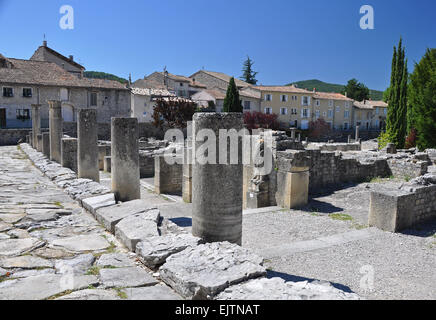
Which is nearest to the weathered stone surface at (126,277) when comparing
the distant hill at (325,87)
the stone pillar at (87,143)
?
the stone pillar at (87,143)

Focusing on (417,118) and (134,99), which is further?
(134,99)

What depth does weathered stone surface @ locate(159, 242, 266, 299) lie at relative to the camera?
10.9 feet

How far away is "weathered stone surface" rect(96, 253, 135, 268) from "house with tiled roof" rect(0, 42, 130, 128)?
35376 mm

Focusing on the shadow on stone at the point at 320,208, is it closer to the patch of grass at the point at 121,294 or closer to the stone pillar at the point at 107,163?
the patch of grass at the point at 121,294

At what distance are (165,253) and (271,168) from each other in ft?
25.6

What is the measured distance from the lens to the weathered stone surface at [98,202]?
6.32 meters

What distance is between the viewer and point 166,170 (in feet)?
47.8

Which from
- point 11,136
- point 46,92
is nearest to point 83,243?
point 11,136

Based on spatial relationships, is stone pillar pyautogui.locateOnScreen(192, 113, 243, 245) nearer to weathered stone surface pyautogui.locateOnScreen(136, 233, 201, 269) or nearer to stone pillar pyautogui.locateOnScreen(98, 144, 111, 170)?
weathered stone surface pyautogui.locateOnScreen(136, 233, 201, 269)

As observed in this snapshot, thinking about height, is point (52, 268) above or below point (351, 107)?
below

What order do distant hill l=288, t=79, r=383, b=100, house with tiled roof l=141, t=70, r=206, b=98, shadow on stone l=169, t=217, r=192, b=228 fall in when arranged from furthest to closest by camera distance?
1. distant hill l=288, t=79, r=383, b=100
2. house with tiled roof l=141, t=70, r=206, b=98
3. shadow on stone l=169, t=217, r=192, b=228

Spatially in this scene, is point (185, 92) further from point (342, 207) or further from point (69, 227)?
point (69, 227)

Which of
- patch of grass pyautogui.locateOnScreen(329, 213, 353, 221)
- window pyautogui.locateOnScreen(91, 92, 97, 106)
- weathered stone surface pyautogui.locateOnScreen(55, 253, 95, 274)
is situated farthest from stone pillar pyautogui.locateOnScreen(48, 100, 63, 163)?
window pyautogui.locateOnScreen(91, 92, 97, 106)
